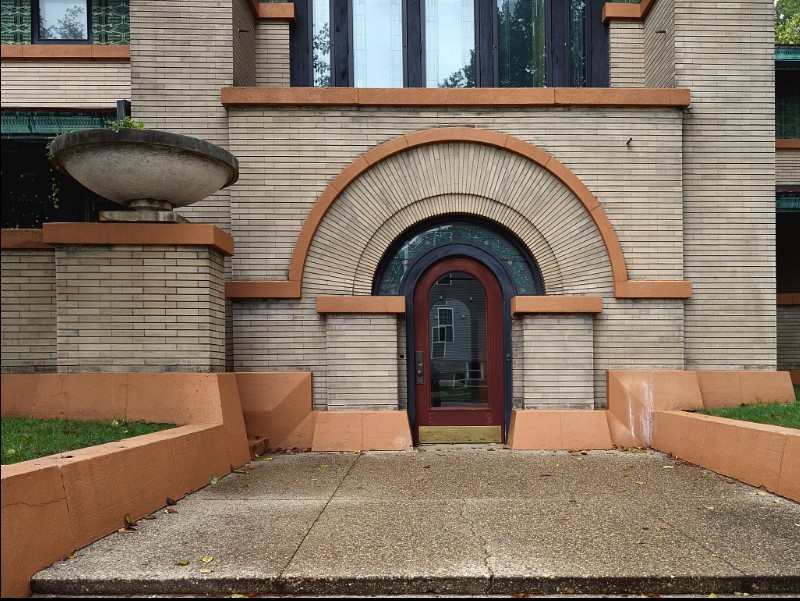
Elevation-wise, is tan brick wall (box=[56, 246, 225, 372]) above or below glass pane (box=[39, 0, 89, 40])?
below

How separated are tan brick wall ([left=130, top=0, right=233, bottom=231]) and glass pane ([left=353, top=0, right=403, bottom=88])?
6.51 feet

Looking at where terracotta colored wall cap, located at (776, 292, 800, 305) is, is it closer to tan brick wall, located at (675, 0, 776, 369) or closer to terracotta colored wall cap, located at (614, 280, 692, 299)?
tan brick wall, located at (675, 0, 776, 369)

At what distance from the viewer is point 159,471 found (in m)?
5.72

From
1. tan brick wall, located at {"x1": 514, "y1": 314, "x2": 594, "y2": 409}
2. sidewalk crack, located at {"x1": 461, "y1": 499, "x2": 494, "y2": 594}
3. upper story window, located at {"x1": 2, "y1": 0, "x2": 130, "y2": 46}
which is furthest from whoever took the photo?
upper story window, located at {"x1": 2, "y1": 0, "x2": 130, "y2": 46}

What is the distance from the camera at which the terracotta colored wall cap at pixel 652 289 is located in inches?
352

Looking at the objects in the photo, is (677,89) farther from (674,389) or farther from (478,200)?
(674,389)

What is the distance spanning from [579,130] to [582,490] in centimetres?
507

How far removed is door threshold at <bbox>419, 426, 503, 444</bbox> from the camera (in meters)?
9.25

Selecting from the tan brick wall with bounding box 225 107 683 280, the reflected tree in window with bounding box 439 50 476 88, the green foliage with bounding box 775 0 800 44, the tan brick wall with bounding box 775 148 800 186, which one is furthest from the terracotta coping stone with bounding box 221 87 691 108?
the green foliage with bounding box 775 0 800 44

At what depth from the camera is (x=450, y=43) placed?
33.4 ft

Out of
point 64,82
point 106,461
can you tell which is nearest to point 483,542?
point 106,461

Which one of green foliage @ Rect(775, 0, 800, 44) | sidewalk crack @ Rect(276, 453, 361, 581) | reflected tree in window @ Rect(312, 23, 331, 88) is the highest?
green foliage @ Rect(775, 0, 800, 44)

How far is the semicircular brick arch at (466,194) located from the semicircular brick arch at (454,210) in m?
0.01

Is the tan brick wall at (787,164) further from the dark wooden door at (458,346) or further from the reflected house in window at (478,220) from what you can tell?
the dark wooden door at (458,346)
